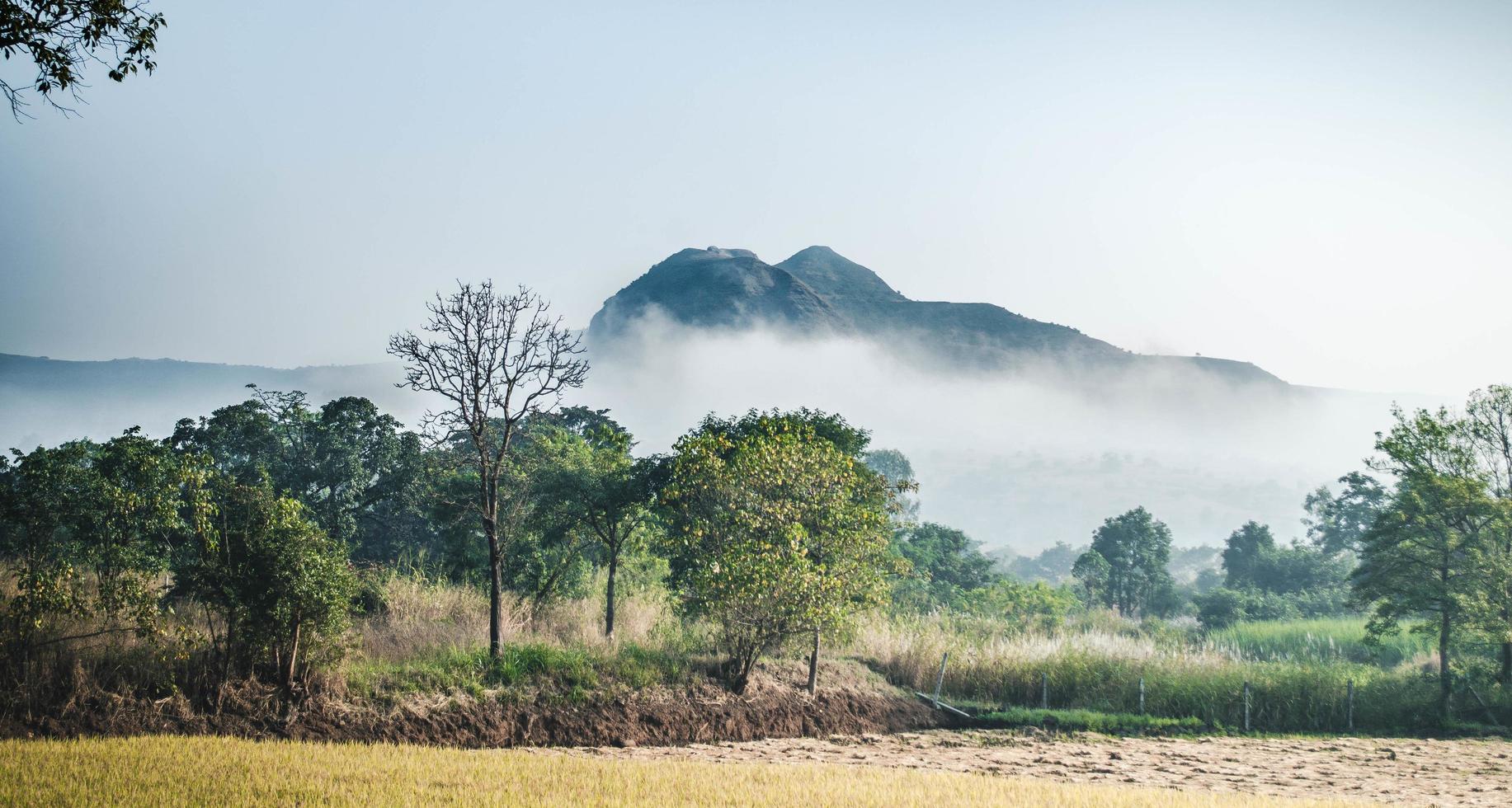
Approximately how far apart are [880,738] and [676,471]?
767cm

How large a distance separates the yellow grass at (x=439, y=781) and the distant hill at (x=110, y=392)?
519ft

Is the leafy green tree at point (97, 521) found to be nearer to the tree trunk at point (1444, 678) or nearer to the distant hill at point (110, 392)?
the tree trunk at point (1444, 678)

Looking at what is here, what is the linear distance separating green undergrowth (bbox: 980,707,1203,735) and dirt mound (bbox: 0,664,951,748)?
1.87 metres

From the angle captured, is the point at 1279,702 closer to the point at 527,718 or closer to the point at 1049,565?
the point at 527,718

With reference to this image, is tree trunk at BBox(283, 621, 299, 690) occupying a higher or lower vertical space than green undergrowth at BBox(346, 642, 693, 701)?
higher

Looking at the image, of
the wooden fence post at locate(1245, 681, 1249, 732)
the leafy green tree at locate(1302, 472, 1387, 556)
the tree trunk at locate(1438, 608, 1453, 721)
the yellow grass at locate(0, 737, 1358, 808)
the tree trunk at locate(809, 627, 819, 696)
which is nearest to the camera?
the yellow grass at locate(0, 737, 1358, 808)

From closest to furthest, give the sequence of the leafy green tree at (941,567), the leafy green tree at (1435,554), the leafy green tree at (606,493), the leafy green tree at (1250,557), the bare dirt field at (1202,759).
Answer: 1. the bare dirt field at (1202,759)
2. the leafy green tree at (1435,554)
3. the leafy green tree at (606,493)
4. the leafy green tree at (941,567)
5. the leafy green tree at (1250,557)

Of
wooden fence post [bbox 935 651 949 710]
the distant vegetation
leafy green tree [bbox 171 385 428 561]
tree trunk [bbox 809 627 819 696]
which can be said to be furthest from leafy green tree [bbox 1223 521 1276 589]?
leafy green tree [bbox 171 385 428 561]

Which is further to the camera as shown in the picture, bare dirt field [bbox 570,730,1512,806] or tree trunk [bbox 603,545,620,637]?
tree trunk [bbox 603,545,620,637]

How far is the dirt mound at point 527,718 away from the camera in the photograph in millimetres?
12781

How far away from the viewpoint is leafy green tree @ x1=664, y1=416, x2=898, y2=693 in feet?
62.5

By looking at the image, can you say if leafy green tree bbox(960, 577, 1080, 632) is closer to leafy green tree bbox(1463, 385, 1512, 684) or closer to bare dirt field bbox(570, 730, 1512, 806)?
leafy green tree bbox(1463, 385, 1512, 684)

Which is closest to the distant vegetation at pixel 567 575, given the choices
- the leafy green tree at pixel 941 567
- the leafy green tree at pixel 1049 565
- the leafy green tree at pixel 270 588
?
the leafy green tree at pixel 270 588

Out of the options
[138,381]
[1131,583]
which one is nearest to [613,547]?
[1131,583]
